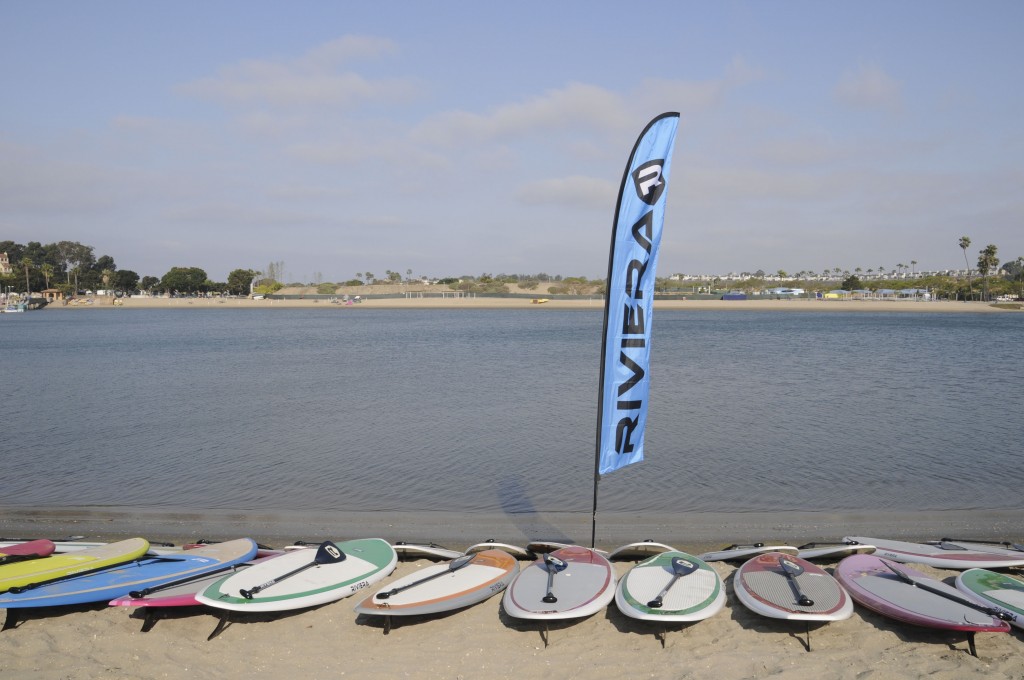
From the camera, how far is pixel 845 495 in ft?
41.1

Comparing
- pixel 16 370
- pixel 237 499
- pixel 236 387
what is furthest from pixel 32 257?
pixel 237 499

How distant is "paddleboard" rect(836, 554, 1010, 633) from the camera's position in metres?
6.04

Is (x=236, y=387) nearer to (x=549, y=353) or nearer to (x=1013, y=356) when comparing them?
(x=549, y=353)

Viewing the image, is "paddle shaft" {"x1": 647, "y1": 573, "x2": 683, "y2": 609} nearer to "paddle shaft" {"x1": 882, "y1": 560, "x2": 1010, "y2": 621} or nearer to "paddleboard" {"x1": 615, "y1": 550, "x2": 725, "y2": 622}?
"paddleboard" {"x1": 615, "y1": 550, "x2": 725, "y2": 622}

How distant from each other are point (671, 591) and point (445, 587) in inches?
88.4

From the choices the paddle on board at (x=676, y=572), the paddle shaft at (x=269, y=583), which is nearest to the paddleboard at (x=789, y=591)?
the paddle on board at (x=676, y=572)

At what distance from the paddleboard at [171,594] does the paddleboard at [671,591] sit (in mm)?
4218

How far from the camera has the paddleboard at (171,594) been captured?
6.75 metres

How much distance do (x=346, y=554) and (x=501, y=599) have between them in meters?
2.02

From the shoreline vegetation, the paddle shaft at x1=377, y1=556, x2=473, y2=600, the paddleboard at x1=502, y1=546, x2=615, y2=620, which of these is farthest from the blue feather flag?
the shoreline vegetation

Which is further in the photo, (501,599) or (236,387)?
(236,387)

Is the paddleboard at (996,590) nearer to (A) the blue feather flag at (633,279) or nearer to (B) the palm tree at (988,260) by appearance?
(A) the blue feather flag at (633,279)

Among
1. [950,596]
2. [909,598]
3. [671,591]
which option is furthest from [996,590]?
[671,591]

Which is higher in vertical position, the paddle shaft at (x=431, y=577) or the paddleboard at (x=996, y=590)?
the paddleboard at (x=996, y=590)
